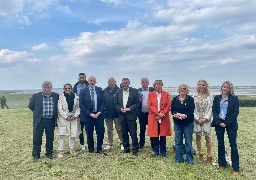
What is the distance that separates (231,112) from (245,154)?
335cm

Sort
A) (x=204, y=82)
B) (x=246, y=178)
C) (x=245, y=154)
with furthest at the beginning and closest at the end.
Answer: (x=245, y=154) → (x=204, y=82) → (x=246, y=178)

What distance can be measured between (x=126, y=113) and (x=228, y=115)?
10.9ft

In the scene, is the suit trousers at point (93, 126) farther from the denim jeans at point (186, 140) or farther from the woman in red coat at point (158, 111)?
the denim jeans at point (186, 140)

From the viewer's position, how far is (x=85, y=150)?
11.4m

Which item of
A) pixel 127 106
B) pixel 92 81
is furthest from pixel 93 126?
pixel 92 81

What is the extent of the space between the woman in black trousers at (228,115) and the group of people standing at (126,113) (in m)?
0.31

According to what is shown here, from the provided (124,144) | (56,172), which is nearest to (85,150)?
(124,144)

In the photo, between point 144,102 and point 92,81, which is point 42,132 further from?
point 144,102

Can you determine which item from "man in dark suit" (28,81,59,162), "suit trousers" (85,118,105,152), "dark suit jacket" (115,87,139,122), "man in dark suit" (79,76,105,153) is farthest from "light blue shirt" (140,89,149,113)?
"man in dark suit" (28,81,59,162)

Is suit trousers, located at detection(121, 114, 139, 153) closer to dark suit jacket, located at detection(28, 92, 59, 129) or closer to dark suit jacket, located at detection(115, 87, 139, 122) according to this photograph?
dark suit jacket, located at detection(115, 87, 139, 122)

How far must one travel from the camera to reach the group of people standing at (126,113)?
362 inches

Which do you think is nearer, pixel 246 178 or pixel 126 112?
pixel 246 178

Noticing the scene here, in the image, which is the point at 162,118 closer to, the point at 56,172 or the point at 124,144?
the point at 124,144

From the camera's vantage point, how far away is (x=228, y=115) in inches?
336
